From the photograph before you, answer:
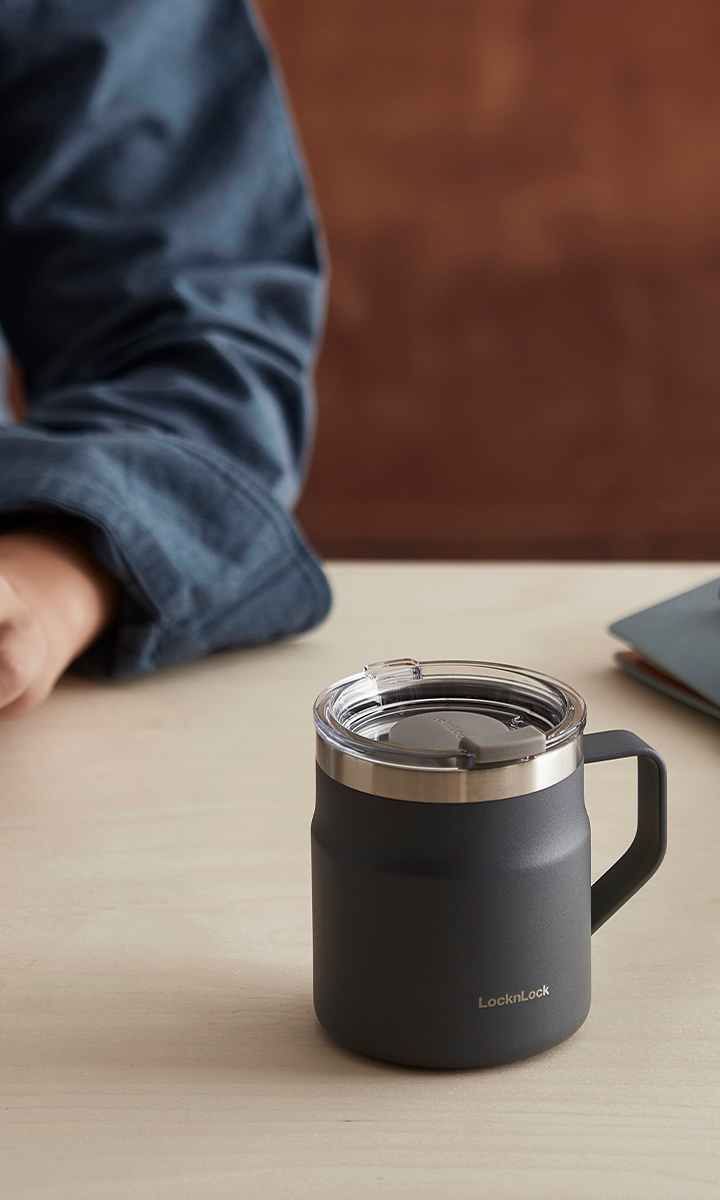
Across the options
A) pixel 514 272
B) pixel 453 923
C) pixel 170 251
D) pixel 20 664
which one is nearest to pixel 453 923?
pixel 453 923

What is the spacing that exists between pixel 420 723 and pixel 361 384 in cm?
116

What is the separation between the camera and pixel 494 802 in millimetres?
222

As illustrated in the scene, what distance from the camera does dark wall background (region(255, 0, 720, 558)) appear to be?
1282mm

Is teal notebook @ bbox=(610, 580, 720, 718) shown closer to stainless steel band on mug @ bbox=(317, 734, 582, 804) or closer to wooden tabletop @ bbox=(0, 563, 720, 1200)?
wooden tabletop @ bbox=(0, 563, 720, 1200)

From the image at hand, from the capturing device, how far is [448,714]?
246mm

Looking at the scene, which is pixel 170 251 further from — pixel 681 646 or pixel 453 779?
pixel 453 779

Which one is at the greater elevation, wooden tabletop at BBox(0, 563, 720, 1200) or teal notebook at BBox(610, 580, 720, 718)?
wooden tabletop at BBox(0, 563, 720, 1200)

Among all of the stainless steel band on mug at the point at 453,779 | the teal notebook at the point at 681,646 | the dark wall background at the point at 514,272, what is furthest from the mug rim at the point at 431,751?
the dark wall background at the point at 514,272

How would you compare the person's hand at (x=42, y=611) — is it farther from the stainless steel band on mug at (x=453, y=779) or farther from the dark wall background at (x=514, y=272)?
the dark wall background at (x=514, y=272)

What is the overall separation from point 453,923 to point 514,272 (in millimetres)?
1195

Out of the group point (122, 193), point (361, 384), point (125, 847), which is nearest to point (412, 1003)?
point (125, 847)

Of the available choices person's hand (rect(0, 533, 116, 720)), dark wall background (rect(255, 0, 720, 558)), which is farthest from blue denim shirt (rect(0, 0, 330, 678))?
dark wall background (rect(255, 0, 720, 558))

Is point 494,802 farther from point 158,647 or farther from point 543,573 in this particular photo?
point 543,573

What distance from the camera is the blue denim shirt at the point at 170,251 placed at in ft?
1.73
